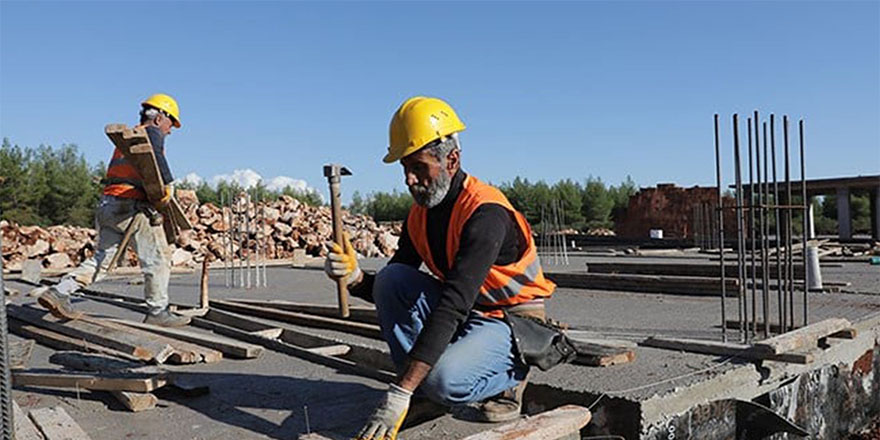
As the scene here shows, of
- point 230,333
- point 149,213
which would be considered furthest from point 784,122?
point 149,213

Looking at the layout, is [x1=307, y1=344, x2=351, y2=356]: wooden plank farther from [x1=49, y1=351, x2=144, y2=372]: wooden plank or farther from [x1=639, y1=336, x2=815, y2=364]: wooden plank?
[x1=639, y1=336, x2=815, y2=364]: wooden plank

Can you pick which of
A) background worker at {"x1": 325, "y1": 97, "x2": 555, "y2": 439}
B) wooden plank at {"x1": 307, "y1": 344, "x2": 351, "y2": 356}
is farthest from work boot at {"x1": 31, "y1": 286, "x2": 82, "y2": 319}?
background worker at {"x1": 325, "y1": 97, "x2": 555, "y2": 439}

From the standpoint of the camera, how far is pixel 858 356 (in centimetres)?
523

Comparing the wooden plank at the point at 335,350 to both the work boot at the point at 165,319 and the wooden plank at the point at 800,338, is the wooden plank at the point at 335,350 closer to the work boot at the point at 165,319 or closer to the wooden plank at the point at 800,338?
the work boot at the point at 165,319

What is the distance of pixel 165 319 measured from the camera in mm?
6020

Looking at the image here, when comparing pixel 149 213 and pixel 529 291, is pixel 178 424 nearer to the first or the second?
pixel 529 291

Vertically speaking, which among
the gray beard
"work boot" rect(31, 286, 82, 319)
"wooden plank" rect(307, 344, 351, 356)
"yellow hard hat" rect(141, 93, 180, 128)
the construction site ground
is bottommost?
the construction site ground

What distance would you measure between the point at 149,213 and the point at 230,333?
1.18 meters

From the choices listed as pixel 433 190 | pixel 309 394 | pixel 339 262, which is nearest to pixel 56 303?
pixel 309 394

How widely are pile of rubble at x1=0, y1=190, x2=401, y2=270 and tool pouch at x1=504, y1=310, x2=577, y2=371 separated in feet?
41.6

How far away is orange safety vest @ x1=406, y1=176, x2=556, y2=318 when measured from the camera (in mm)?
2936

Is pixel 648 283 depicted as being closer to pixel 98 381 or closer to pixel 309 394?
pixel 309 394

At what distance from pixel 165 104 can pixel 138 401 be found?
3.00 meters

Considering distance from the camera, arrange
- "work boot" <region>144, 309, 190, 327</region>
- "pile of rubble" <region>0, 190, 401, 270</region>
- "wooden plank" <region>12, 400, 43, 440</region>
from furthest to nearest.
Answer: "pile of rubble" <region>0, 190, 401, 270</region> → "work boot" <region>144, 309, 190, 327</region> → "wooden plank" <region>12, 400, 43, 440</region>
